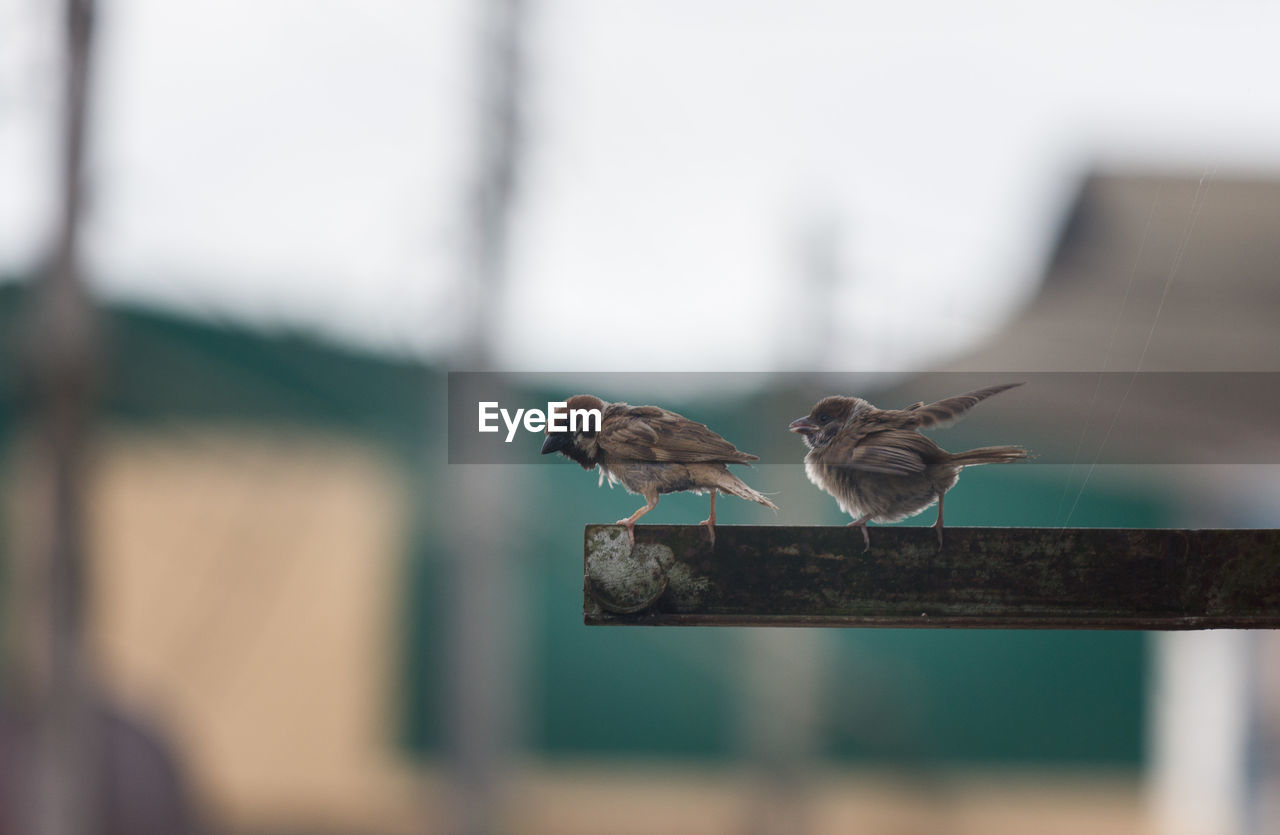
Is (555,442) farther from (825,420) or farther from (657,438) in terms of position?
(825,420)

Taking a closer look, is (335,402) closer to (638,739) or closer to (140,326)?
(140,326)

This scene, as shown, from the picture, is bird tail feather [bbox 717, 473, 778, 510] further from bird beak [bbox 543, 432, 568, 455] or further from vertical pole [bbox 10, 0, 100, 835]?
vertical pole [bbox 10, 0, 100, 835]

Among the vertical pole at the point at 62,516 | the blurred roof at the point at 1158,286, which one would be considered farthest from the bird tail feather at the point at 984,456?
the vertical pole at the point at 62,516

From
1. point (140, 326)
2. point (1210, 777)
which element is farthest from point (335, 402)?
point (1210, 777)

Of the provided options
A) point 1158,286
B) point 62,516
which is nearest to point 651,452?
point 1158,286

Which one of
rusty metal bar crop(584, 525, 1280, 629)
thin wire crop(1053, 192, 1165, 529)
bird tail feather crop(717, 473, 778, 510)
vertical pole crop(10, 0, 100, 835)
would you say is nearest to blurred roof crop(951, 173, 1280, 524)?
thin wire crop(1053, 192, 1165, 529)

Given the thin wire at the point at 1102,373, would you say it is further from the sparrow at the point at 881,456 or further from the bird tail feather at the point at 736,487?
the bird tail feather at the point at 736,487
